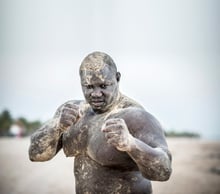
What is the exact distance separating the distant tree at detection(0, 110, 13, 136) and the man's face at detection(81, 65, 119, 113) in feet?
27.0

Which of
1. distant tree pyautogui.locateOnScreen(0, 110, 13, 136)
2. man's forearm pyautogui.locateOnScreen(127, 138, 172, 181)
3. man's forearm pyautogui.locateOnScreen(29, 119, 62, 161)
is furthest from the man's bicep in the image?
distant tree pyautogui.locateOnScreen(0, 110, 13, 136)

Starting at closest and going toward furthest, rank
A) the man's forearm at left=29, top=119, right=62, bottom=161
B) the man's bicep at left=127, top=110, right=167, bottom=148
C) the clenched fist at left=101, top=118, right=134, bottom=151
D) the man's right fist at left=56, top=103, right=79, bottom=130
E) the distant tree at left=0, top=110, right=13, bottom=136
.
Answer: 1. the clenched fist at left=101, top=118, right=134, bottom=151
2. the man's bicep at left=127, top=110, right=167, bottom=148
3. the man's right fist at left=56, top=103, right=79, bottom=130
4. the man's forearm at left=29, top=119, right=62, bottom=161
5. the distant tree at left=0, top=110, right=13, bottom=136

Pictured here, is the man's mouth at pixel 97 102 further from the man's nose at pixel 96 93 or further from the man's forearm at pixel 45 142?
the man's forearm at pixel 45 142

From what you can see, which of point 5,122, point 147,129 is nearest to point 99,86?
point 147,129

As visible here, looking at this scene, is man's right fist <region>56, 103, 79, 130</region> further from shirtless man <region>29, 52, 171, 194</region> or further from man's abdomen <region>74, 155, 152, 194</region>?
man's abdomen <region>74, 155, 152, 194</region>

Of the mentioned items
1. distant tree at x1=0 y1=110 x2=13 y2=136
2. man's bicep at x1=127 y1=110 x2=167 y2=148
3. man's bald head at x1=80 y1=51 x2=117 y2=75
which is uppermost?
man's bald head at x1=80 y1=51 x2=117 y2=75

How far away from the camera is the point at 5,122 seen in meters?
13.1

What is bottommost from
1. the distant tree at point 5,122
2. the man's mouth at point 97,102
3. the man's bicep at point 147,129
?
the distant tree at point 5,122

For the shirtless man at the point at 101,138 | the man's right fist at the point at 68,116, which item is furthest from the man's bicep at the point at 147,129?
the man's right fist at the point at 68,116

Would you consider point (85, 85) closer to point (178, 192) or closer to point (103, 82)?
point (103, 82)

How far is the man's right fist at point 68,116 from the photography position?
3.98m

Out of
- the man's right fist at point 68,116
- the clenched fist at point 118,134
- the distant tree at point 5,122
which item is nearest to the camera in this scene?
the clenched fist at point 118,134

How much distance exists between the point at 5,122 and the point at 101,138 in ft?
30.6

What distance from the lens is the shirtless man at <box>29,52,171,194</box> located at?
3883mm
